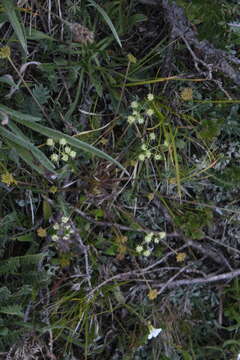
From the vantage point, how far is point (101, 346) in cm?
255

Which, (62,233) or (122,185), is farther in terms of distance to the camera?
(122,185)

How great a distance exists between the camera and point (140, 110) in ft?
7.67

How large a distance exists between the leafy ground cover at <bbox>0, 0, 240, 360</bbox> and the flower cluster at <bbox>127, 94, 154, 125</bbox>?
1 cm

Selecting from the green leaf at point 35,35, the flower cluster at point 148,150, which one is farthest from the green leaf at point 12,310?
the green leaf at point 35,35

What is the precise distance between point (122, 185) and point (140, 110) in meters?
0.41

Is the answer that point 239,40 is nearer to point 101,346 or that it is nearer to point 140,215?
point 140,215

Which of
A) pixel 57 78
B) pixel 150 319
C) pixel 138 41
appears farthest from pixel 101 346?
pixel 138 41

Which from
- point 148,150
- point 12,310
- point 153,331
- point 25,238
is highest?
point 148,150

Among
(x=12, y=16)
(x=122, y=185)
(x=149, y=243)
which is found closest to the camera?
(x=12, y=16)

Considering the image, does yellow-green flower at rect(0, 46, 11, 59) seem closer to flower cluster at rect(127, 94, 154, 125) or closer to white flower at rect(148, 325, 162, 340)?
flower cluster at rect(127, 94, 154, 125)

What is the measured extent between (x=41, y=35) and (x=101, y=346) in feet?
5.41

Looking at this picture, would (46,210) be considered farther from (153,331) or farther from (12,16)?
(12,16)

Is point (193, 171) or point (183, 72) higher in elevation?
point (183, 72)

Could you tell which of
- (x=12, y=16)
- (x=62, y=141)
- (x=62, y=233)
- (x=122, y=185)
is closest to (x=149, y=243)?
(x=122, y=185)
